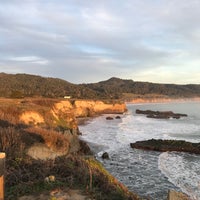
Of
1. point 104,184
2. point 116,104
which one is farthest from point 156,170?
point 116,104

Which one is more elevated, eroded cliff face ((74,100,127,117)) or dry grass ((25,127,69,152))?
dry grass ((25,127,69,152))

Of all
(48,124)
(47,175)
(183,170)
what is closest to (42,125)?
(48,124)

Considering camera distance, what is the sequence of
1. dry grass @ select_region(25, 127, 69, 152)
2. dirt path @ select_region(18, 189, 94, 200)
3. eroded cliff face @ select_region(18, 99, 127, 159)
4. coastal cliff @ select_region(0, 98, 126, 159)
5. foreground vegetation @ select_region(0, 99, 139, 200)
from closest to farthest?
dirt path @ select_region(18, 189, 94, 200) < foreground vegetation @ select_region(0, 99, 139, 200) < eroded cliff face @ select_region(18, 99, 127, 159) < coastal cliff @ select_region(0, 98, 126, 159) < dry grass @ select_region(25, 127, 69, 152)

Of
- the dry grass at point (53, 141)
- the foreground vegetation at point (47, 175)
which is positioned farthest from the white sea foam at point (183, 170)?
the foreground vegetation at point (47, 175)

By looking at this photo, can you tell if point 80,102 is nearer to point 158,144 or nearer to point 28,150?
point 158,144

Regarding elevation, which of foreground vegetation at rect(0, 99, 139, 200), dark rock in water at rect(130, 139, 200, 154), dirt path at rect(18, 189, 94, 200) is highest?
foreground vegetation at rect(0, 99, 139, 200)

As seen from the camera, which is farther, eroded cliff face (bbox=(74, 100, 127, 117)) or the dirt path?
eroded cliff face (bbox=(74, 100, 127, 117))

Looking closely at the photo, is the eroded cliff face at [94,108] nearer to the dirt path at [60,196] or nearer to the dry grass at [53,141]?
the dry grass at [53,141]

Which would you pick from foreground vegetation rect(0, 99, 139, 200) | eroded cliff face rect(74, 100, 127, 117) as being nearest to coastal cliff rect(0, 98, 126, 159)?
foreground vegetation rect(0, 99, 139, 200)

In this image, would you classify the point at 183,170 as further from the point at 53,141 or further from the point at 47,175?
the point at 47,175

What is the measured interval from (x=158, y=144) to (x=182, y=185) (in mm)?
13895

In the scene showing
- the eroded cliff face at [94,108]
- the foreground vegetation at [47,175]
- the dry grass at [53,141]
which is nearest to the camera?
Answer: the foreground vegetation at [47,175]

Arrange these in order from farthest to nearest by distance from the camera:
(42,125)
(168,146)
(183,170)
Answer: (168,146) < (42,125) < (183,170)

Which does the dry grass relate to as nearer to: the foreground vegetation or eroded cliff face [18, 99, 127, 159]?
eroded cliff face [18, 99, 127, 159]
